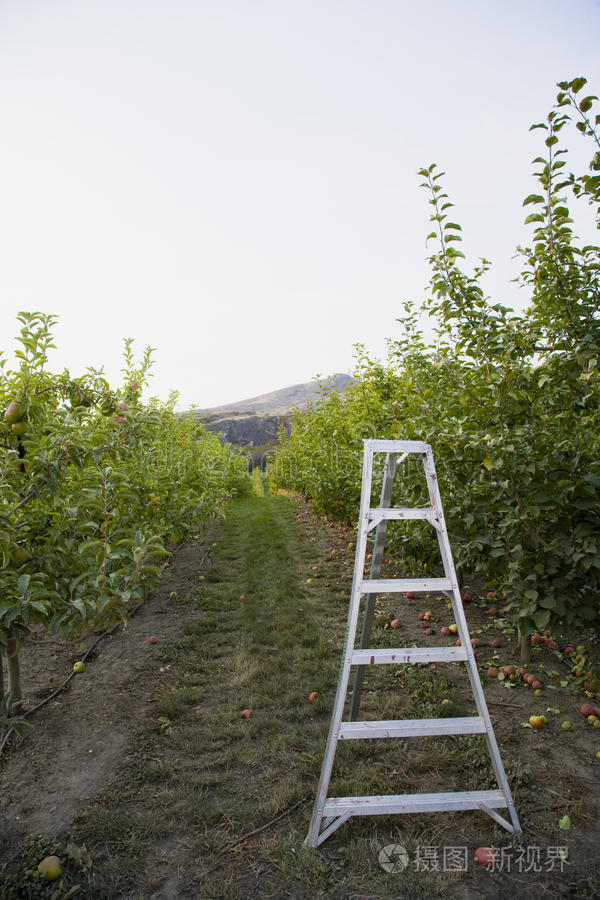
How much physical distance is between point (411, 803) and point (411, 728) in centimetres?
27

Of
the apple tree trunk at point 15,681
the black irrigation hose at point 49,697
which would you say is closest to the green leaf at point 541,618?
the black irrigation hose at point 49,697

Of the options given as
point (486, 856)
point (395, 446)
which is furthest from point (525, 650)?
point (395, 446)

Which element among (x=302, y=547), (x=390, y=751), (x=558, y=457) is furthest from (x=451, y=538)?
(x=302, y=547)

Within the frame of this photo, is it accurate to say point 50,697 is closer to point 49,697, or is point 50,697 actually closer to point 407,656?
point 49,697

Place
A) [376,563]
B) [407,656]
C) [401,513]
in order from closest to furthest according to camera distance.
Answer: [407,656] → [401,513] → [376,563]

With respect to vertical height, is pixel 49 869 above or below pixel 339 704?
below

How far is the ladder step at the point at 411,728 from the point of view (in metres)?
2.03

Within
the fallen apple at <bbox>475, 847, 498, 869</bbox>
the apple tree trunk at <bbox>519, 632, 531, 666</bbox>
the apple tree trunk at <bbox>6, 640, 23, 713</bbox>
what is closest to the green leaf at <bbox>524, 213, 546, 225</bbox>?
the apple tree trunk at <bbox>519, 632, 531, 666</bbox>

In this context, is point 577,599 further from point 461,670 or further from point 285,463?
point 285,463

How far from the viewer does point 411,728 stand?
2047 mm

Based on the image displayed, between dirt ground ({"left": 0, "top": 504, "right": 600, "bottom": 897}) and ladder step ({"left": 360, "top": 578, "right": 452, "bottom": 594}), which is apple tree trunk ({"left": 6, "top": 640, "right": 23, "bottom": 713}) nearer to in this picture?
dirt ground ({"left": 0, "top": 504, "right": 600, "bottom": 897})

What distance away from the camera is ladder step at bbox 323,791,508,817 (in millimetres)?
1966

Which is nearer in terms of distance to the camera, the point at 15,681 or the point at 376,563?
the point at 376,563

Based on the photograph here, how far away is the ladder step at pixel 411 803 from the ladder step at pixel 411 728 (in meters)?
0.22
